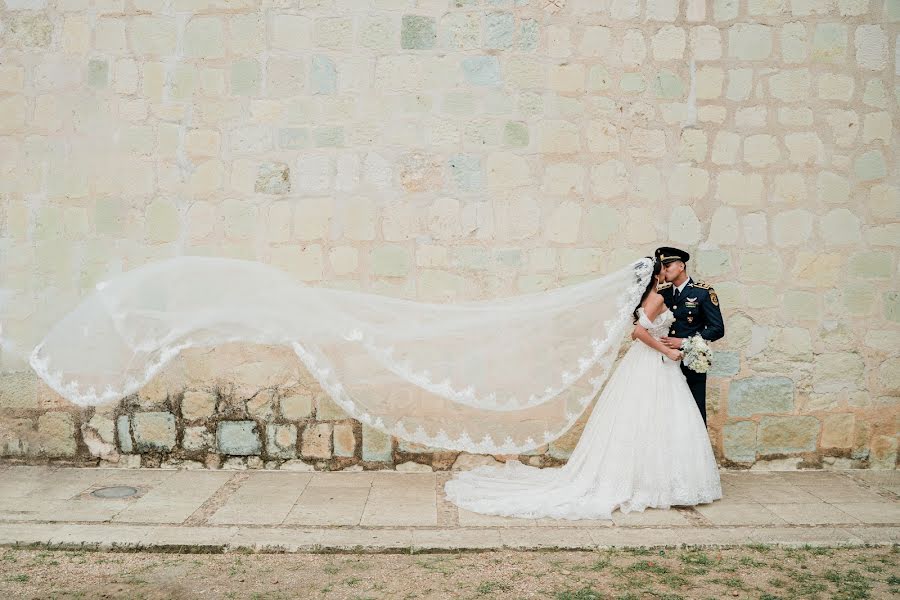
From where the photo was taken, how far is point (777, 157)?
6195mm

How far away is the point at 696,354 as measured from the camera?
5.38 m

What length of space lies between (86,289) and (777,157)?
5.31 metres

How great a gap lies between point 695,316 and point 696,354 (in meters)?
0.31

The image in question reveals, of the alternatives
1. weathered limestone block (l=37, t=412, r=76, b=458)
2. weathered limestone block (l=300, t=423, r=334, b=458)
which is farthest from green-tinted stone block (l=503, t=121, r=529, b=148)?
weathered limestone block (l=37, t=412, r=76, b=458)

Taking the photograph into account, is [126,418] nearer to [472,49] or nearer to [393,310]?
[393,310]

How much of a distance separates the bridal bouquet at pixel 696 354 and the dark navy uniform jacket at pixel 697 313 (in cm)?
14

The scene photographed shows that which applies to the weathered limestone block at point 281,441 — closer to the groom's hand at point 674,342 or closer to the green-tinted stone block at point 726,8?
the groom's hand at point 674,342

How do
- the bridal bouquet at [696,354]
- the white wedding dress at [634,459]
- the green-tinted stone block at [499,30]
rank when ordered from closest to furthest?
1. the white wedding dress at [634,459]
2. the bridal bouquet at [696,354]
3. the green-tinted stone block at [499,30]

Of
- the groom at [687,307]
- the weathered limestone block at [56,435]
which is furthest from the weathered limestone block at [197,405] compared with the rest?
the groom at [687,307]

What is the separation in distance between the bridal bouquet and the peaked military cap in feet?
1.78

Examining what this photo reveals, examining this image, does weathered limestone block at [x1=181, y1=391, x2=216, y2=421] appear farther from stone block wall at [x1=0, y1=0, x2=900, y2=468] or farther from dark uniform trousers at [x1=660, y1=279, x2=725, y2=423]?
dark uniform trousers at [x1=660, y1=279, x2=725, y2=423]

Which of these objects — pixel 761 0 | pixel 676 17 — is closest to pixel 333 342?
pixel 676 17

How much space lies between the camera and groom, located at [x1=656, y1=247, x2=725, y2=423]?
552 cm

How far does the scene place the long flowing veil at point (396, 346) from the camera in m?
5.45
